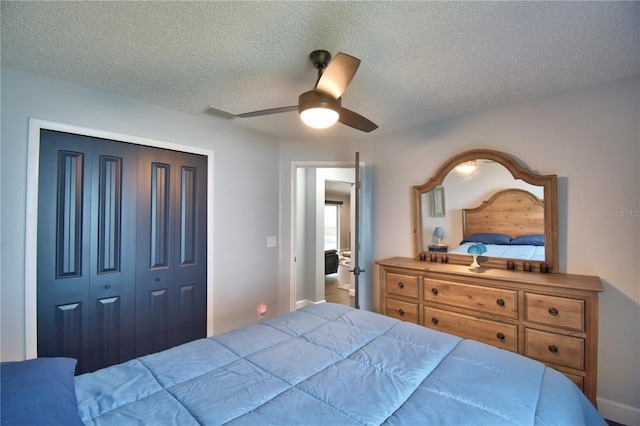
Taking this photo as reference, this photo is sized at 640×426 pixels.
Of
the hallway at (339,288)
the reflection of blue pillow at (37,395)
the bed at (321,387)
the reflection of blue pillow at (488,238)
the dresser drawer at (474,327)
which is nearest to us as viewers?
the reflection of blue pillow at (37,395)

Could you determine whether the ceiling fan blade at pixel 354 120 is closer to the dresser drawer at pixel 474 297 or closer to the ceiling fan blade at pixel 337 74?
the ceiling fan blade at pixel 337 74

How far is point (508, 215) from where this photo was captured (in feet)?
7.98

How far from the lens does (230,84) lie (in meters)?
2.06

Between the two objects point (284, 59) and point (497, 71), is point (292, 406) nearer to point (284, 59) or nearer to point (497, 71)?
point (284, 59)

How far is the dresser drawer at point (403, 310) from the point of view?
101 inches

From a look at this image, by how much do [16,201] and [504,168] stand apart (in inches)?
142

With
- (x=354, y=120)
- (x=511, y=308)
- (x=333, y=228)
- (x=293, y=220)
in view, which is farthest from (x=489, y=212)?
(x=333, y=228)

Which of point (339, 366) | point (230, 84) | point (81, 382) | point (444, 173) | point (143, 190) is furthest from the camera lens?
point (444, 173)

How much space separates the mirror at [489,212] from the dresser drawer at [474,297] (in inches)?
15.2

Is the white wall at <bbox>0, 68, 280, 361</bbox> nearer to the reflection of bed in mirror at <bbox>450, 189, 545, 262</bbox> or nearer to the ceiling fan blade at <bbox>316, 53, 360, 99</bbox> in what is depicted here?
the ceiling fan blade at <bbox>316, 53, 360, 99</bbox>

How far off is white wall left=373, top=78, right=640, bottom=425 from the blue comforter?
3.73 ft

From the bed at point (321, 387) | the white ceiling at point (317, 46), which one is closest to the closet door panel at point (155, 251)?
the white ceiling at point (317, 46)

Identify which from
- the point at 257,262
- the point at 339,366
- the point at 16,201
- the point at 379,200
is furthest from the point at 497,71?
the point at 16,201

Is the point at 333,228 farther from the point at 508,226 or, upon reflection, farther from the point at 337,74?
the point at 337,74
